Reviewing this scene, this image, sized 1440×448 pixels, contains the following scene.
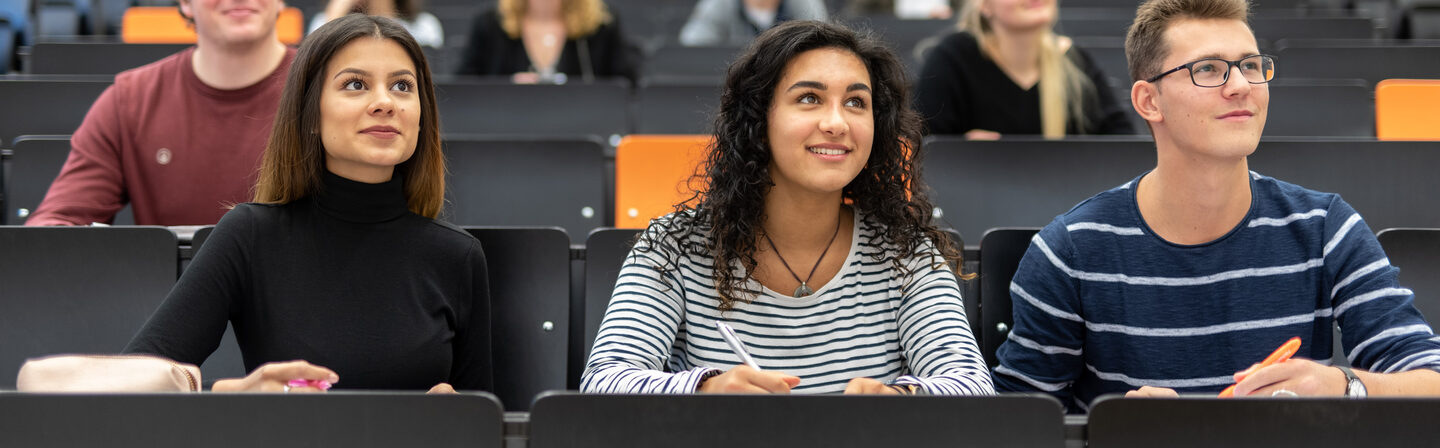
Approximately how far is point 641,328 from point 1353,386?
0.84 metres

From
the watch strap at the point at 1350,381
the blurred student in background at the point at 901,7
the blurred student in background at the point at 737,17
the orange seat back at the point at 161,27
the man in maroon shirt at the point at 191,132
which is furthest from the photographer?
the blurred student in background at the point at 901,7

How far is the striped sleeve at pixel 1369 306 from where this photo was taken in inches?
56.7

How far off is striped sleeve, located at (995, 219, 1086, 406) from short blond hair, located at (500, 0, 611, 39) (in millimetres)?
2421

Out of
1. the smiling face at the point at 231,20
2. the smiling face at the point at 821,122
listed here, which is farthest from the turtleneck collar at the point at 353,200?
the smiling face at the point at 231,20

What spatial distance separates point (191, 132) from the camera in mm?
2275

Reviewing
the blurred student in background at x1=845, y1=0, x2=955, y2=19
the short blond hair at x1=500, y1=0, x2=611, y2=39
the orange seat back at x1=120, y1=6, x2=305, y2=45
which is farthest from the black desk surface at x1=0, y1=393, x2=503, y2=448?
the blurred student in background at x1=845, y1=0, x2=955, y2=19

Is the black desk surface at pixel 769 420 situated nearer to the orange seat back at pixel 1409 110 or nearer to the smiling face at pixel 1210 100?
the smiling face at pixel 1210 100

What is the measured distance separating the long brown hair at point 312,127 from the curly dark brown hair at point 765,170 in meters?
0.35

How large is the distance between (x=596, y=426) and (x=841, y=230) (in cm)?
74

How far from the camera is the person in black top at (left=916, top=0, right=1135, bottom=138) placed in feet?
9.38

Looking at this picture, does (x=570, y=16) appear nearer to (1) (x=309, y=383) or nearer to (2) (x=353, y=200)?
(2) (x=353, y=200)

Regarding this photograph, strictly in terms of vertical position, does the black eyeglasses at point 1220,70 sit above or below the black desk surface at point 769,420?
above

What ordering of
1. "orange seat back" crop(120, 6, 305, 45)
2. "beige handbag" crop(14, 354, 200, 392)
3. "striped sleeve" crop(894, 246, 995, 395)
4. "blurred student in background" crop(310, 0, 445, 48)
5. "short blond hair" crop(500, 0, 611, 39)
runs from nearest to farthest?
"beige handbag" crop(14, 354, 200, 392) → "striped sleeve" crop(894, 246, 995, 395) → "blurred student in background" crop(310, 0, 445, 48) → "short blond hair" crop(500, 0, 611, 39) → "orange seat back" crop(120, 6, 305, 45)

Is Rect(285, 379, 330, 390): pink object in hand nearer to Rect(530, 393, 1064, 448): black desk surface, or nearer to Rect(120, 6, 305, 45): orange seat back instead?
Rect(530, 393, 1064, 448): black desk surface
